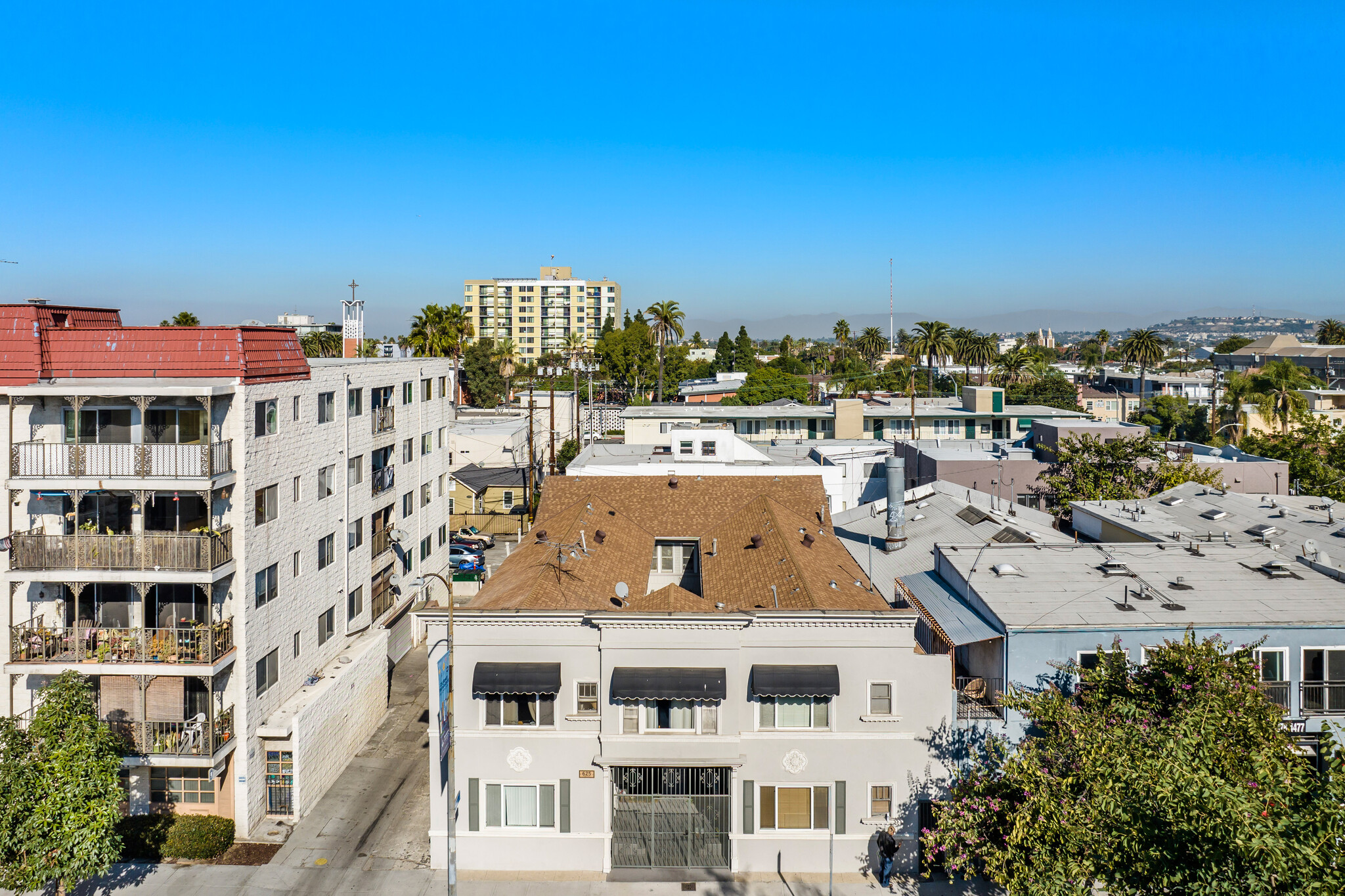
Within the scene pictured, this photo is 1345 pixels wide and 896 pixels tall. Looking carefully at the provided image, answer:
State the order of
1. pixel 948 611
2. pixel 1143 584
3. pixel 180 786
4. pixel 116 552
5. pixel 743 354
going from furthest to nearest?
pixel 743 354
pixel 180 786
pixel 948 611
pixel 1143 584
pixel 116 552

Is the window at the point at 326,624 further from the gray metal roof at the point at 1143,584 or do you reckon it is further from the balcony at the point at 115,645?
the gray metal roof at the point at 1143,584

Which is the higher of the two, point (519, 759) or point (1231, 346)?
point (1231, 346)

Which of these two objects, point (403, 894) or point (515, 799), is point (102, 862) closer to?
point (403, 894)

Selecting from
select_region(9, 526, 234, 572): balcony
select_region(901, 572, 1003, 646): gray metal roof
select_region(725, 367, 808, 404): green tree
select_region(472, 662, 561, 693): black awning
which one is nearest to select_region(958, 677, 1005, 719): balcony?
select_region(901, 572, 1003, 646): gray metal roof

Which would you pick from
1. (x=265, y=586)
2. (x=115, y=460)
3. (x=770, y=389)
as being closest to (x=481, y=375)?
(x=770, y=389)

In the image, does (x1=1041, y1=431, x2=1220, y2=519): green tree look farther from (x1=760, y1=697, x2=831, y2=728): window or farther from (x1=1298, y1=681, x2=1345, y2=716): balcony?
(x1=760, y1=697, x2=831, y2=728): window

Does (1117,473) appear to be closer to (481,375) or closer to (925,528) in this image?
(925,528)
